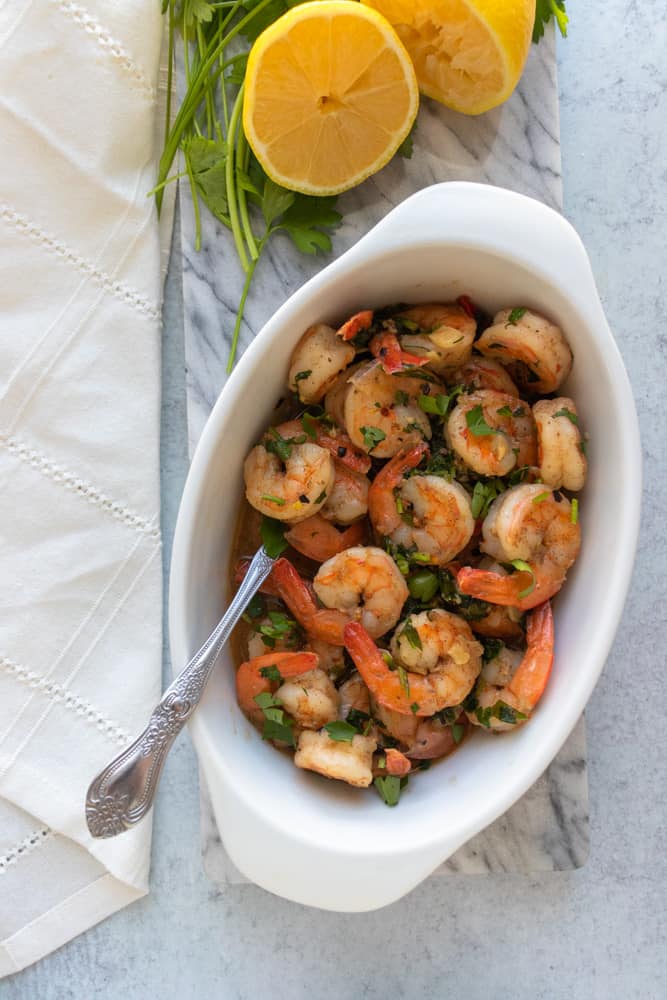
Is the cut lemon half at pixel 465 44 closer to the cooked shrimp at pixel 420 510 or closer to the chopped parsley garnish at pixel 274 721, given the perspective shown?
the cooked shrimp at pixel 420 510

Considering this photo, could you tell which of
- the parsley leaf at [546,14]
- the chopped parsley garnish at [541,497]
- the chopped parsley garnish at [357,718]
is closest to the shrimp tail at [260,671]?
the chopped parsley garnish at [357,718]

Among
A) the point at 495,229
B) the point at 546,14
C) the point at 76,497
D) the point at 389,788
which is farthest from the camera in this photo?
the point at 76,497

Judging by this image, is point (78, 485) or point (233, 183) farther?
point (78, 485)

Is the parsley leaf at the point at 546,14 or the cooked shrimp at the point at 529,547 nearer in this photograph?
the cooked shrimp at the point at 529,547

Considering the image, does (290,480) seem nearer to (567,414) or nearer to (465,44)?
(567,414)

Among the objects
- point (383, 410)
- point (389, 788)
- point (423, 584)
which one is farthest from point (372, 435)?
point (389, 788)

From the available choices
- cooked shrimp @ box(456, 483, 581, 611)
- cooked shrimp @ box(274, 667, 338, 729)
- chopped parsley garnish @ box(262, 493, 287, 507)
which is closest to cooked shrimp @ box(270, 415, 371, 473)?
chopped parsley garnish @ box(262, 493, 287, 507)

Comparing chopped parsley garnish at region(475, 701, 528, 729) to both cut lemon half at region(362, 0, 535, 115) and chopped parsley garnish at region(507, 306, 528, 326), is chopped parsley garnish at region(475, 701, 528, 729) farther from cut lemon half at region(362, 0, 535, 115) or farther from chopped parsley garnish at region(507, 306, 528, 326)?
cut lemon half at region(362, 0, 535, 115)
